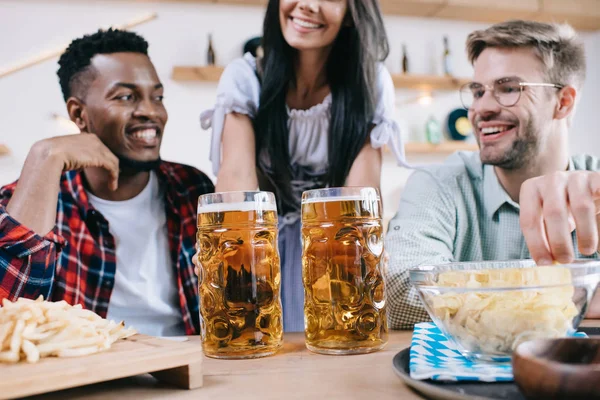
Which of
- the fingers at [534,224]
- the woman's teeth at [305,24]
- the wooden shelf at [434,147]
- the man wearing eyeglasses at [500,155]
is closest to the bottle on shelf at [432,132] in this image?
the wooden shelf at [434,147]

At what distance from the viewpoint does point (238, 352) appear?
76 cm

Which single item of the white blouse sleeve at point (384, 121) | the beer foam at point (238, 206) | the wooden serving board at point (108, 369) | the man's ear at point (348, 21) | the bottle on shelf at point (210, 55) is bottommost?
the wooden serving board at point (108, 369)

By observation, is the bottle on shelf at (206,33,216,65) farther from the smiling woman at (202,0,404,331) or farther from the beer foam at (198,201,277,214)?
the beer foam at (198,201,277,214)

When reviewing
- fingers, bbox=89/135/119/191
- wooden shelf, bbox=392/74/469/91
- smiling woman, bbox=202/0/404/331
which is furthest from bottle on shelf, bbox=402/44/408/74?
fingers, bbox=89/135/119/191

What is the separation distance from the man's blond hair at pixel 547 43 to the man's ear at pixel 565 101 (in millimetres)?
25

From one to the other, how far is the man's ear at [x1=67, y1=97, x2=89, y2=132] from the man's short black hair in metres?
0.03

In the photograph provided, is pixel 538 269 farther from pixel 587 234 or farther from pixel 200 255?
pixel 200 255

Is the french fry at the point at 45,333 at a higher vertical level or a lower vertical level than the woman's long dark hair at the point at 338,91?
lower

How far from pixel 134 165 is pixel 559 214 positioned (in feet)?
4.37

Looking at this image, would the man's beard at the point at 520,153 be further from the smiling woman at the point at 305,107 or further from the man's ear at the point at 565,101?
the smiling woman at the point at 305,107

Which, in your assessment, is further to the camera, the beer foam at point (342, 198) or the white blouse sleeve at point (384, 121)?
the white blouse sleeve at point (384, 121)

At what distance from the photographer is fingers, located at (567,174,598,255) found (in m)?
0.75

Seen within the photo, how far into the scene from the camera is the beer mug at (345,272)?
2.50 feet

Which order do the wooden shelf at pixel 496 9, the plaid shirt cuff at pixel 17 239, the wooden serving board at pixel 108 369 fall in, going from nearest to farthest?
the wooden serving board at pixel 108 369 → the plaid shirt cuff at pixel 17 239 → the wooden shelf at pixel 496 9
